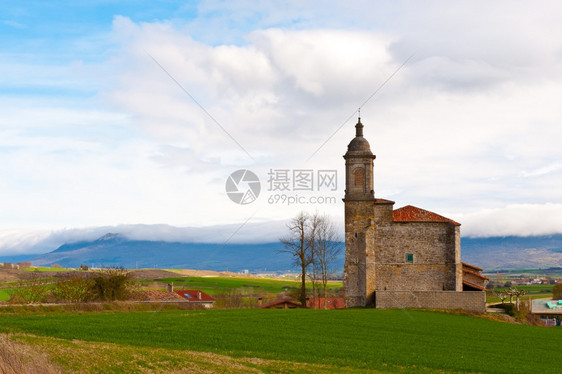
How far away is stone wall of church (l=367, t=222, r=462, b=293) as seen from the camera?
50.7 m

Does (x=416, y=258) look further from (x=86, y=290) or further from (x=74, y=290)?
(x=74, y=290)

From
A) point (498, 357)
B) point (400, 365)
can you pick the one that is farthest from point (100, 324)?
point (498, 357)

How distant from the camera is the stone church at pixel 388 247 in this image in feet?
166

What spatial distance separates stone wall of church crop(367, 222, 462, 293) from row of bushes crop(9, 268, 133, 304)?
22.9 m

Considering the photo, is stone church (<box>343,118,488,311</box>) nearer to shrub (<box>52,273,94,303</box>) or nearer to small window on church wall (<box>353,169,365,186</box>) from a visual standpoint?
small window on church wall (<box>353,169,365,186</box>)

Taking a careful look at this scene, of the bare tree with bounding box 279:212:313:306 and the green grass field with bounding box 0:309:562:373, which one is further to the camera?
the bare tree with bounding box 279:212:313:306

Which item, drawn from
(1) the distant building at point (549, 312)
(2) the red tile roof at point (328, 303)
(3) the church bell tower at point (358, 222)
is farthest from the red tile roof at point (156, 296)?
(1) the distant building at point (549, 312)

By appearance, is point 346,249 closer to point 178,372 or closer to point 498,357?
point 498,357

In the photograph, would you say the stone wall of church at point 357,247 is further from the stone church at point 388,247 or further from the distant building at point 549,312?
the distant building at point 549,312

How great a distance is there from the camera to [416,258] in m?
50.9

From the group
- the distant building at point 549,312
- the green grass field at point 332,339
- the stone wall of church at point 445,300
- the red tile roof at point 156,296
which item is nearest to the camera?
the green grass field at point 332,339

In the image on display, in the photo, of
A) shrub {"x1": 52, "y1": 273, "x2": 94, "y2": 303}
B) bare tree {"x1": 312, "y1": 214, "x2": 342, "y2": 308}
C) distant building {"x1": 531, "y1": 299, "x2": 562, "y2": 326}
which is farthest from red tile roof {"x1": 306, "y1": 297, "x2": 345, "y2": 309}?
distant building {"x1": 531, "y1": 299, "x2": 562, "y2": 326}

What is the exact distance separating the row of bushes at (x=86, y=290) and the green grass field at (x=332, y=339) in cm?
1481

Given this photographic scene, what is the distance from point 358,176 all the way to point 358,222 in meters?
4.25
